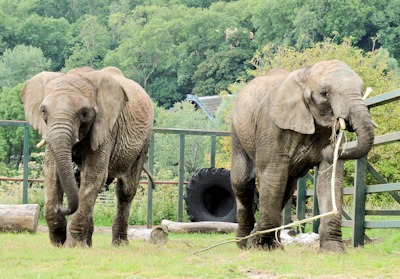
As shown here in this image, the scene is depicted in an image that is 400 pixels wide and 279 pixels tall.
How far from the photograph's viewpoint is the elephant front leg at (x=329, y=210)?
35.2ft

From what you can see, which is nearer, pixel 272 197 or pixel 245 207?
pixel 272 197

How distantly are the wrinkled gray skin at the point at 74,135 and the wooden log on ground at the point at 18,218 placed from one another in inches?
110

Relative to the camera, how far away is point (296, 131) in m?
11.0

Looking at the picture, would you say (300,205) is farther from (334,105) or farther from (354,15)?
(354,15)

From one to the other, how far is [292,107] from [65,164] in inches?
104

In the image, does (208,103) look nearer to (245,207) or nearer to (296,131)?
(245,207)

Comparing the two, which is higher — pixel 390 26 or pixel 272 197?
pixel 390 26

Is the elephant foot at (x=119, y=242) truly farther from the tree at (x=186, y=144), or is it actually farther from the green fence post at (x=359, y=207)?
the tree at (x=186, y=144)

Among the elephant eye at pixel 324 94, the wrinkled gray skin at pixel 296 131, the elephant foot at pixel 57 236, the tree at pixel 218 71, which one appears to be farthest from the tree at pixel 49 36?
the elephant eye at pixel 324 94

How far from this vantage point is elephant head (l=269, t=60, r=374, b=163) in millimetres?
9750

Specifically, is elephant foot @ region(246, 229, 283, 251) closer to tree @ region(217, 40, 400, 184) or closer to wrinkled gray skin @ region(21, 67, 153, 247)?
wrinkled gray skin @ region(21, 67, 153, 247)

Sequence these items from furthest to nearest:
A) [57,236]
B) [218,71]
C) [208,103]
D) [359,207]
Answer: [218,71] → [208,103] → [359,207] → [57,236]

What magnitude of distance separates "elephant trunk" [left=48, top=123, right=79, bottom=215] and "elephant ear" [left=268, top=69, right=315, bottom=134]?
242 centimetres

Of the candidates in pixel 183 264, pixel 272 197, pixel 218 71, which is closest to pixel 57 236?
pixel 272 197
